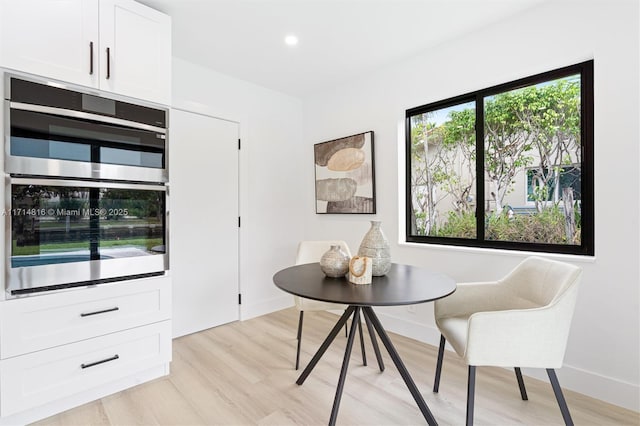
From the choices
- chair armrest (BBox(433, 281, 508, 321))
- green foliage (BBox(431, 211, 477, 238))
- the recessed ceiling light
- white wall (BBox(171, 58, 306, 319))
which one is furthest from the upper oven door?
green foliage (BBox(431, 211, 477, 238))

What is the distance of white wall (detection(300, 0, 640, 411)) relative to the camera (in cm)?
174

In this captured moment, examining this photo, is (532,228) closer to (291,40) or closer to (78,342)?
(291,40)

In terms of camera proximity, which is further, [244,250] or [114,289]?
[244,250]

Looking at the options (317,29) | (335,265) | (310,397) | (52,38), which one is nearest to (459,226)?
(335,265)

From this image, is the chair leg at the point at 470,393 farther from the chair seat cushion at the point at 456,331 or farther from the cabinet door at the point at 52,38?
the cabinet door at the point at 52,38

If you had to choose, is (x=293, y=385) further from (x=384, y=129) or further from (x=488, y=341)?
(x=384, y=129)

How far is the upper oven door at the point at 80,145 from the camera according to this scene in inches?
62.6

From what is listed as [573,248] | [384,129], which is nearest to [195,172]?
[384,129]

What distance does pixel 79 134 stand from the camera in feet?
5.80

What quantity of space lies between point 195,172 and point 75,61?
125cm

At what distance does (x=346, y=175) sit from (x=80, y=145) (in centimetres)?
226

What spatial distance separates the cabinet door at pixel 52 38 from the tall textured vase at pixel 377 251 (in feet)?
6.10

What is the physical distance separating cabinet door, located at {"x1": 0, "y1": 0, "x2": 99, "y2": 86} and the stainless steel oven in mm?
78

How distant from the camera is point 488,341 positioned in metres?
1.44
